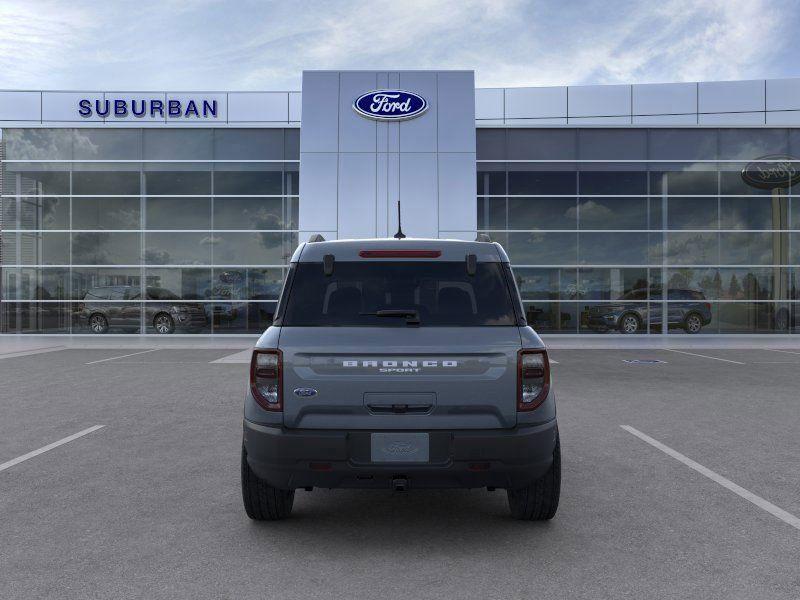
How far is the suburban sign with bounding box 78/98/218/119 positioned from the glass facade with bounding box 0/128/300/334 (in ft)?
2.08

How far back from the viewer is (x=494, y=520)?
174 inches

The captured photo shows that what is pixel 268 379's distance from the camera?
12.6ft

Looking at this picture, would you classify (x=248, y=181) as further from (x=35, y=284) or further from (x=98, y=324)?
(x=35, y=284)

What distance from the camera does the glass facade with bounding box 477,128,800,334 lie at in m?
24.2

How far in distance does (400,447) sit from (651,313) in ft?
74.1

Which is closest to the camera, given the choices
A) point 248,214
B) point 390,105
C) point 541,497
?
point 541,497

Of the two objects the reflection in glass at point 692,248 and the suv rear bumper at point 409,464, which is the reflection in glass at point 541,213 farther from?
the suv rear bumper at point 409,464

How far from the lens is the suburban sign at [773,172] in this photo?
24.8m

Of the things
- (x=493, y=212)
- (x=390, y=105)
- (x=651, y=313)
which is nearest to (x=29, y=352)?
(x=390, y=105)

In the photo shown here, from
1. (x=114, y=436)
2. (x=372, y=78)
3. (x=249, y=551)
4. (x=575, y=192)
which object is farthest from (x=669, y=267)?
(x=249, y=551)

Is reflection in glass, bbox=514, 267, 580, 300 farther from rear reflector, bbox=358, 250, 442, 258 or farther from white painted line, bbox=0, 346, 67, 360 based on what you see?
rear reflector, bbox=358, 250, 442, 258

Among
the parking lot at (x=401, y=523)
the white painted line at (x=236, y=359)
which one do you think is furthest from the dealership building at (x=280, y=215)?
the parking lot at (x=401, y=523)

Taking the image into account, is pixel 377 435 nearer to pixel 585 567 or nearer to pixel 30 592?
pixel 585 567

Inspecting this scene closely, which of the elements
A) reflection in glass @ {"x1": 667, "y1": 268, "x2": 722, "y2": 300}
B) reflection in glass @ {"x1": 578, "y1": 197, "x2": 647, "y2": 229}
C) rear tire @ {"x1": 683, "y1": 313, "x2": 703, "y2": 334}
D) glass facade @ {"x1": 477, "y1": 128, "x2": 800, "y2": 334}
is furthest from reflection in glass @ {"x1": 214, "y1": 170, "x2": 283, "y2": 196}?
rear tire @ {"x1": 683, "y1": 313, "x2": 703, "y2": 334}
